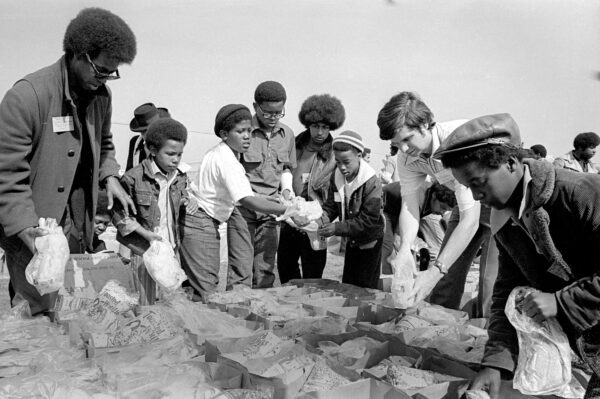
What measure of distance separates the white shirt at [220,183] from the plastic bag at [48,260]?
1.45m

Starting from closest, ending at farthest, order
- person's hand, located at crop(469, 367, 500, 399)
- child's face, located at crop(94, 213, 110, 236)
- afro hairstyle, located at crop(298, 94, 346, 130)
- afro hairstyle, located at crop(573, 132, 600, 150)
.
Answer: person's hand, located at crop(469, 367, 500, 399) < child's face, located at crop(94, 213, 110, 236) < afro hairstyle, located at crop(298, 94, 346, 130) < afro hairstyle, located at crop(573, 132, 600, 150)

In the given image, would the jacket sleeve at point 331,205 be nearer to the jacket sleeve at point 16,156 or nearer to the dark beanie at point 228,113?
the dark beanie at point 228,113

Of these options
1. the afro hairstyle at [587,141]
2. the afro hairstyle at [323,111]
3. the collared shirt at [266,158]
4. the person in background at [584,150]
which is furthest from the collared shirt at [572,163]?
the collared shirt at [266,158]

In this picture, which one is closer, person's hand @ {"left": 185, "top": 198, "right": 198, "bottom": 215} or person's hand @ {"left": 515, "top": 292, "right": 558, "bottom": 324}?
person's hand @ {"left": 515, "top": 292, "right": 558, "bottom": 324}

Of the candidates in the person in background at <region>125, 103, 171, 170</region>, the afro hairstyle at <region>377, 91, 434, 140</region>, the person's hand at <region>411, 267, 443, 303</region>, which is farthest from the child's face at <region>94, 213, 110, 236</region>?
the person's hand at <region>411, 267, 443, 303</region>

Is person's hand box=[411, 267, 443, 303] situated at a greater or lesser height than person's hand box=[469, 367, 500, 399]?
greater

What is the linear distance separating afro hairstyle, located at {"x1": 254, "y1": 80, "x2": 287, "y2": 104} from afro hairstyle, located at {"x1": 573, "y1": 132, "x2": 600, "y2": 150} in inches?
193

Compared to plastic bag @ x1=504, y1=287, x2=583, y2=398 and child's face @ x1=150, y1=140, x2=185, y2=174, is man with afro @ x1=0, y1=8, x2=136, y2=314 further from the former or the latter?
plastic bag @ x1=504, y1=287, x2=583, y2=398

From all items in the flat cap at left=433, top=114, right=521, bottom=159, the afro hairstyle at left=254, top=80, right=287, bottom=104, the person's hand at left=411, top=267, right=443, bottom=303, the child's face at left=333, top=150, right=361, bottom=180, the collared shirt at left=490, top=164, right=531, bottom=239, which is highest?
the afro hairstyle at left=254, top=80, right=287, bottom=104

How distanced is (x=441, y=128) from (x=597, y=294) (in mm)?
1597

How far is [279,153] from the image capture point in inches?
180

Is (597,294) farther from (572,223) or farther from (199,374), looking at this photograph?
(199,374)

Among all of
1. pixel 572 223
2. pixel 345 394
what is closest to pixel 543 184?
pixel 572 223

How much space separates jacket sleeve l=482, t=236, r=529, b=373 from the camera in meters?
1.88
